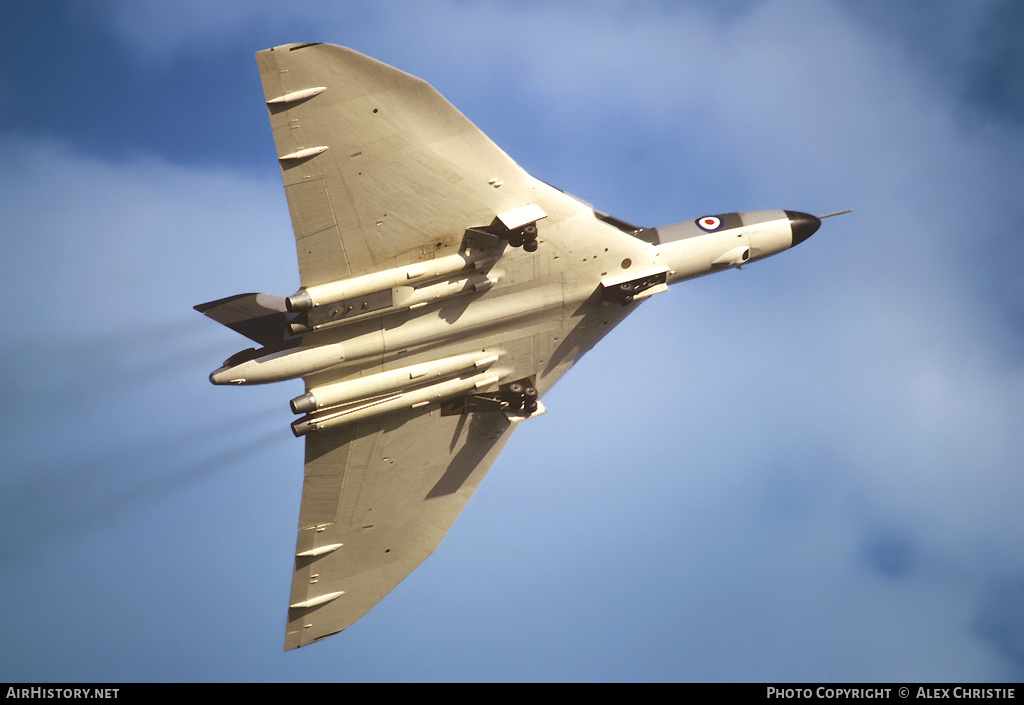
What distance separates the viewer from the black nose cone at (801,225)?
24.3 meters

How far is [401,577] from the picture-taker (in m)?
26.6

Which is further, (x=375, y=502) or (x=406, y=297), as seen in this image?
(x=375, y=502)

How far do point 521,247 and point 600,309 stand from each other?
298 cm

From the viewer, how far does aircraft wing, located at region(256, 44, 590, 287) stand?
18.5 m

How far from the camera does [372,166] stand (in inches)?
776

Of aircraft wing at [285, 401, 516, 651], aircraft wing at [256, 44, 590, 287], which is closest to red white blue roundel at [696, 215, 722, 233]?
aircraft wing at [256, 44, 590, 287]

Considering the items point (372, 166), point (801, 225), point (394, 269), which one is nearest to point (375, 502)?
point (394, 269)

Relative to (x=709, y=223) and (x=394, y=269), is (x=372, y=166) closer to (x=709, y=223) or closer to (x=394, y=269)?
(x=394, y=269)

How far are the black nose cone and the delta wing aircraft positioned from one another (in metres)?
0.06

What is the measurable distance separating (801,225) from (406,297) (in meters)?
10.4

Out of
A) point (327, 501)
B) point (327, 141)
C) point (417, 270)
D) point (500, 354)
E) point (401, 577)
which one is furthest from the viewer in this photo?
point (401, 577)
